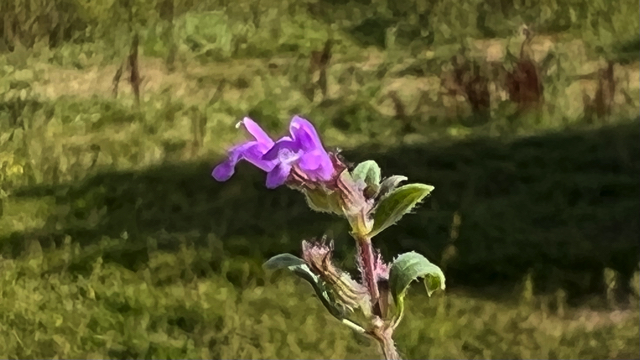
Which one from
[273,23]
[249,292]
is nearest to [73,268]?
[249,292]

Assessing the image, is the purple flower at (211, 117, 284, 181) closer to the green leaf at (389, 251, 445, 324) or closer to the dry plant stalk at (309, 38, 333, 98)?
the green leaf at (389, 251, 445, 324)

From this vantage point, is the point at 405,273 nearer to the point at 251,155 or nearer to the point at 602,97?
the point at 251,155

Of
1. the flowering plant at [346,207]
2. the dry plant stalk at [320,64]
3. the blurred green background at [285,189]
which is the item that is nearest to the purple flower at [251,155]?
the flowering plant at [346,207]

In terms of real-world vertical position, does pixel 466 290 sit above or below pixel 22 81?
below

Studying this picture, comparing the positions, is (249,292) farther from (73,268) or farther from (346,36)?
(346,36)

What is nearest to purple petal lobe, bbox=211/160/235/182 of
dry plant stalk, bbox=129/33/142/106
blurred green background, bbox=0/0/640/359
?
blurred green background, bbox=0/0/640/359

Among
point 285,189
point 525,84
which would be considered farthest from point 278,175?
point 525,84
